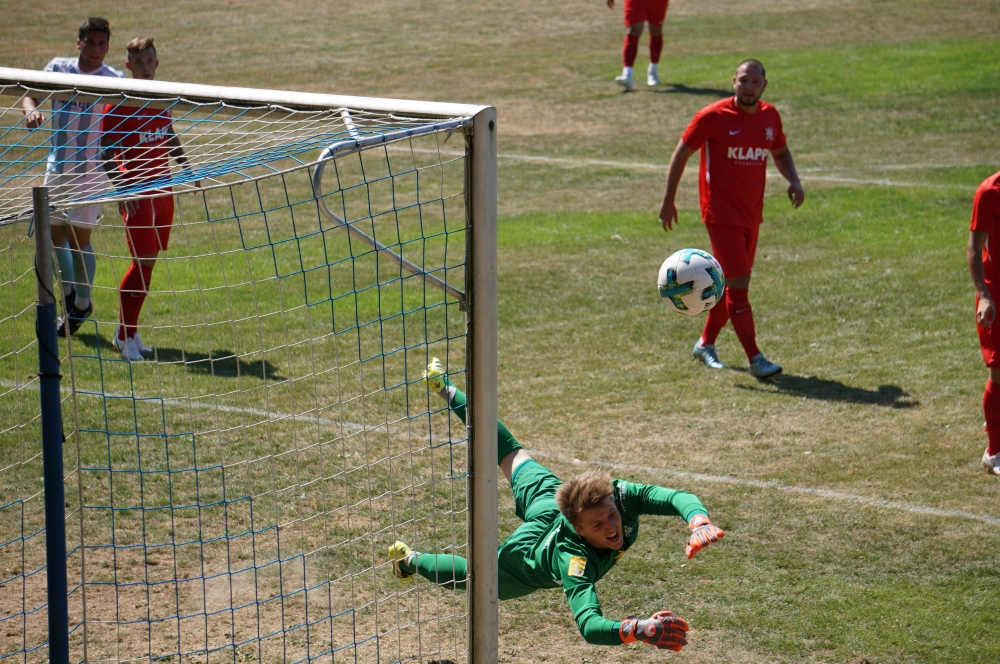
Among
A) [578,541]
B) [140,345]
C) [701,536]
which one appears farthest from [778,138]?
[140,345]

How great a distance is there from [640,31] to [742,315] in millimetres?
11013

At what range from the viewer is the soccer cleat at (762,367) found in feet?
27.1

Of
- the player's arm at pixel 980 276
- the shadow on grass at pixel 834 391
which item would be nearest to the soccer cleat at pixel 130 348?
the shadow on grass at pixel 834 391

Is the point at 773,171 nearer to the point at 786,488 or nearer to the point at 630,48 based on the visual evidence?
the point at 630,48

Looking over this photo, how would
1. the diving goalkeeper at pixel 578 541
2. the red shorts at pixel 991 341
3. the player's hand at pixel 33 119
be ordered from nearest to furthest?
1. the diving goalkeeper at pixel 578 541
2. the red shorts at pixel 991 341
3. the player's hand at pixel 33 119

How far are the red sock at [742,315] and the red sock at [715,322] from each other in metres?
0.11

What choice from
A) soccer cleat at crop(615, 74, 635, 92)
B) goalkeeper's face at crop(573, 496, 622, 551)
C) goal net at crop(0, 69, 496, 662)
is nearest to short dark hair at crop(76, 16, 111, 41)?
goal net at crop(0, 69, 496, 662)

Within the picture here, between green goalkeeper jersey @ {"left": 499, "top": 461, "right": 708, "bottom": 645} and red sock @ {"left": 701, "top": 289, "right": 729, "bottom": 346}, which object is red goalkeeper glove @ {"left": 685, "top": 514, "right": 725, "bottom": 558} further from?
red sock @ {"left": 701, "top": 289, "right": 729, "bottom": 346}

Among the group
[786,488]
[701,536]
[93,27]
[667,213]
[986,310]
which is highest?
[93,27]

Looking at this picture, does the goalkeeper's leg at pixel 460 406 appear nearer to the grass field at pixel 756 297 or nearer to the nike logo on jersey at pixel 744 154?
the grass field at pixel 756 297

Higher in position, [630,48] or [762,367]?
[630,48]

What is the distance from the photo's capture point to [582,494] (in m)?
4.54

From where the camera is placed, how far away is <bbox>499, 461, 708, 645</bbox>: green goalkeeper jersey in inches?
176

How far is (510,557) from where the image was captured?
4.95 meters
